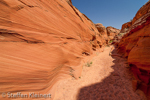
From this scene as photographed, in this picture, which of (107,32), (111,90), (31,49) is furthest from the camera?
(107,32)

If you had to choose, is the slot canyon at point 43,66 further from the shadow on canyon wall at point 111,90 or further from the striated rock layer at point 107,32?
the striated rock layer at point 107,32

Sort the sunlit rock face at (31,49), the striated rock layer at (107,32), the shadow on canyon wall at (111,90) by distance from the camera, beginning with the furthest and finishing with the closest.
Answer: the striated rock layer at (107,32) < the shadow on canyon wall at (111,90) < the sunlit rock face at (31,49)

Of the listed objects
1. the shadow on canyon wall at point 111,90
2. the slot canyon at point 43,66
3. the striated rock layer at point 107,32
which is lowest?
the shadow on canyon wall at point 111,90

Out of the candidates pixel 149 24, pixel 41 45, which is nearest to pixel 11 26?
pixel 41 45

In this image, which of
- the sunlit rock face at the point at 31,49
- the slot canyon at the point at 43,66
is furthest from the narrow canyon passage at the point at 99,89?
the sunlit rock face at the point at 31,49

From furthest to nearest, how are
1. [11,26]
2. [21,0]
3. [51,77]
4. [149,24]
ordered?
[149,24] < [51,77] < [21,0] < [11,26]

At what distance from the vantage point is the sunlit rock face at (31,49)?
79.4 inches

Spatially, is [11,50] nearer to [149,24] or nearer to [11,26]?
[11,26]

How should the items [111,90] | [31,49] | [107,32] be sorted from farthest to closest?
1. [107,32]
2. [111,90]
3. [31,49]

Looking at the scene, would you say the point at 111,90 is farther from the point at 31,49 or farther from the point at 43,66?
the point at 31,49

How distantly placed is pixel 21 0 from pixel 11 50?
251cm

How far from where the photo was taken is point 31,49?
2.55 meters

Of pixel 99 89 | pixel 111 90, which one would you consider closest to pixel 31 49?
pixel 99 89

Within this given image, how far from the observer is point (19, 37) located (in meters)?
2.38
